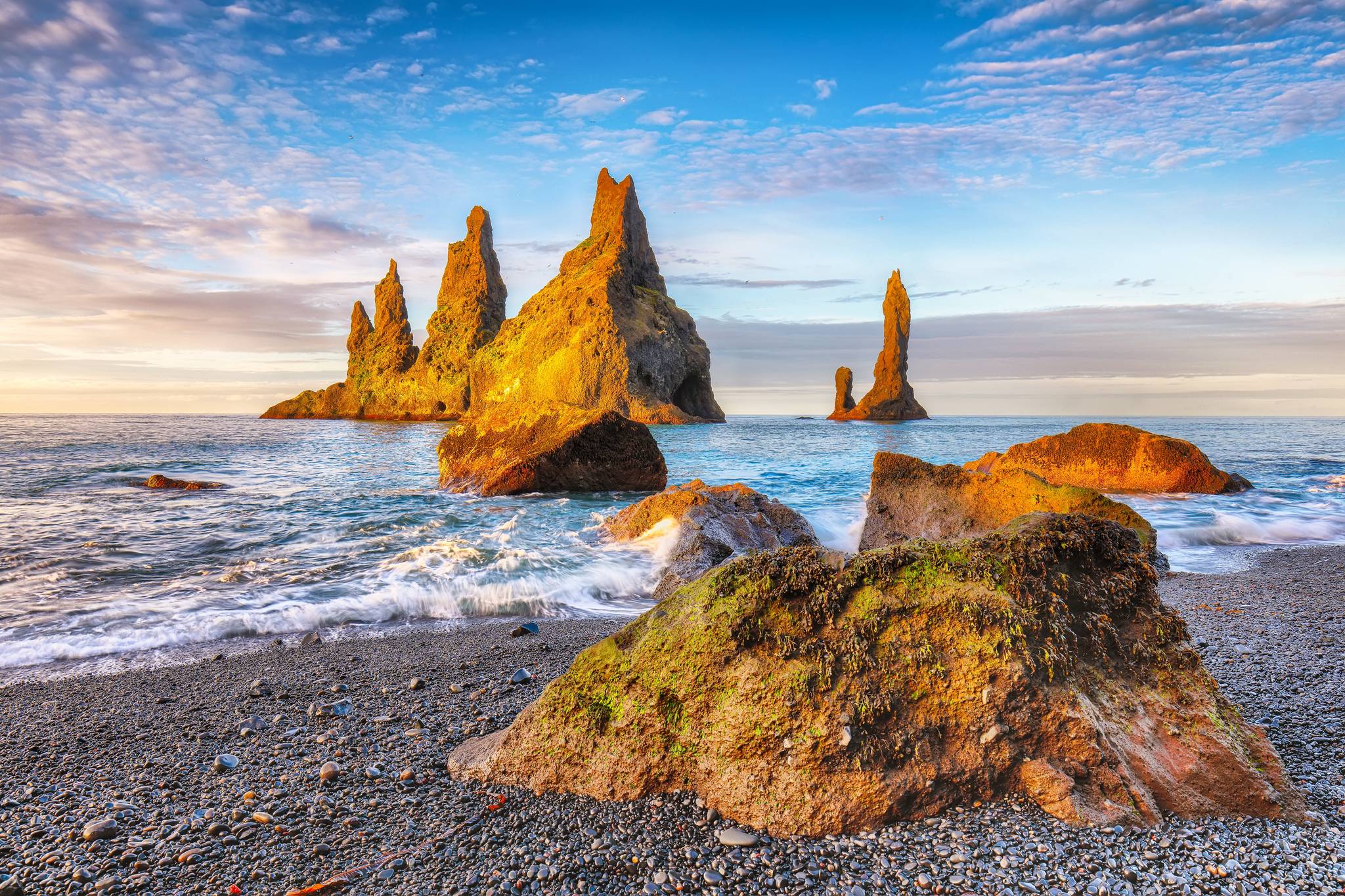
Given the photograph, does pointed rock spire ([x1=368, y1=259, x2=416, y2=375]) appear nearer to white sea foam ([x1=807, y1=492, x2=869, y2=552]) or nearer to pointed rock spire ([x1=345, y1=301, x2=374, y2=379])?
pointed rock spire ([x1=345, y1=301, x2=374, y2=379])

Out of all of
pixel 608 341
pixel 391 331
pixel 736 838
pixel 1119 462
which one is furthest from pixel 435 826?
pixel 391 331

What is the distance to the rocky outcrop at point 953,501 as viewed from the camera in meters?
8.27

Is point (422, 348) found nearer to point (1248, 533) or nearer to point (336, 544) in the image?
point (336, 544)

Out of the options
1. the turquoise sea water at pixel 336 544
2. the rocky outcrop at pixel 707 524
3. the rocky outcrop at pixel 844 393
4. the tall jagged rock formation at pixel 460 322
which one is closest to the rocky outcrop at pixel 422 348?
the tall jagged rock formation at pixel 460 322

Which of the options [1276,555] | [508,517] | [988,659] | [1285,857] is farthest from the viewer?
[508,517]

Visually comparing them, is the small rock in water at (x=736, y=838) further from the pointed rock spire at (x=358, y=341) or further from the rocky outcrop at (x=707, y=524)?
the pointed rock spire at (x=358, y=341)

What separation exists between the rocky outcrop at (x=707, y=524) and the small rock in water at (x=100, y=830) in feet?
18.0

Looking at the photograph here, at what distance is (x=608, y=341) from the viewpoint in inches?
2908

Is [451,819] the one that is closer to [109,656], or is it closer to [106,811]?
[106,811]

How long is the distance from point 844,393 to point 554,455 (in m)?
91.6

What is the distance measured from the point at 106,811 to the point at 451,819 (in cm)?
147

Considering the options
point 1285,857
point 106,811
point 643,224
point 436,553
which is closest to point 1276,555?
point 1285,857

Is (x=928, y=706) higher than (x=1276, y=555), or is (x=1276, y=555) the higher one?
(x=928, y=706)

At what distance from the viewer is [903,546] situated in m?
3.01
